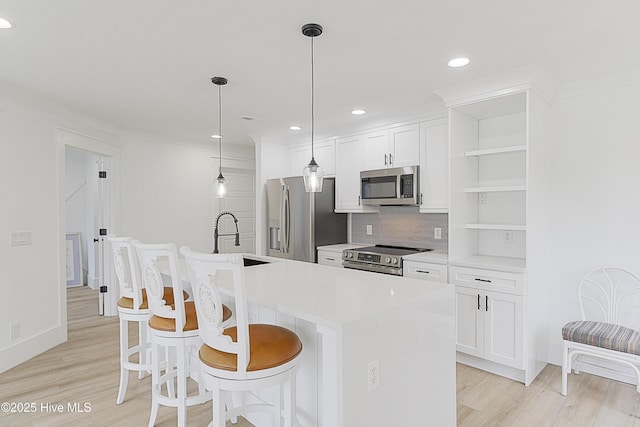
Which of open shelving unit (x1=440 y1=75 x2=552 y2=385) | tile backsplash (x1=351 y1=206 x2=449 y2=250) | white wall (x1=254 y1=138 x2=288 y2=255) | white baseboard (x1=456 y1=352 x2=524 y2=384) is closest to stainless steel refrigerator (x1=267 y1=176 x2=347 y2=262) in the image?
white wall (x1=254 y1=138 x2=288 y2=255)

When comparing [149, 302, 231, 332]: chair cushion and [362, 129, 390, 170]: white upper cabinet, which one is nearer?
[149, 302, 231, 332]: chair cushion

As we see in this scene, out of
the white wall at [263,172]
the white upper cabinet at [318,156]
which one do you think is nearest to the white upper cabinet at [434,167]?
the white upper cabinet at [318,156]

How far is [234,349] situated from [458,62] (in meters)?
2.40

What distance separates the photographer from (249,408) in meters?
1.94

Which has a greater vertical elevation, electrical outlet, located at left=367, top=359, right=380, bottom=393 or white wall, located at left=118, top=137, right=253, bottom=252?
white wall, located at left=118, top=137, right=253, bottom=252

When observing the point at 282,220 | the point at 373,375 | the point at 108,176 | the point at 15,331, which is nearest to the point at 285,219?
the point at 282,220

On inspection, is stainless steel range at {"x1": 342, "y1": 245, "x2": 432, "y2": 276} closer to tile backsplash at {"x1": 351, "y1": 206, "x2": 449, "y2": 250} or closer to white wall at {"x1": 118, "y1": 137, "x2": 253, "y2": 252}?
tile backsplash at {"x1": 351, "y1": 206, "x2": 449, "y2": 250}

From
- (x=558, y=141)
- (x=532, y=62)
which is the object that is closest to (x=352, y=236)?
(x=558, y=141)

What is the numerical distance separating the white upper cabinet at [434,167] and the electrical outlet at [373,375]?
7.72 feet

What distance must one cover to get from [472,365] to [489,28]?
2701mm

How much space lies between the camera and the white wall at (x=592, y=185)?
114 inches

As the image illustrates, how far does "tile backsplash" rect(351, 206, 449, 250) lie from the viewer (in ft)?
13.3

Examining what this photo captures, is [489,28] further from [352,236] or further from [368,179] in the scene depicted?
[352,236]

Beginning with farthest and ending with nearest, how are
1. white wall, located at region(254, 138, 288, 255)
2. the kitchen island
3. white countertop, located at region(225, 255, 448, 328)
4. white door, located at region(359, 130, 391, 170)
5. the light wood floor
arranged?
white wall, located at region(254, 138, 288, 255), white door, located at region(359, 130, 391, 170), the light wood floor, white countertop, located at region(225, 255, 448, 328), the kitchen island
